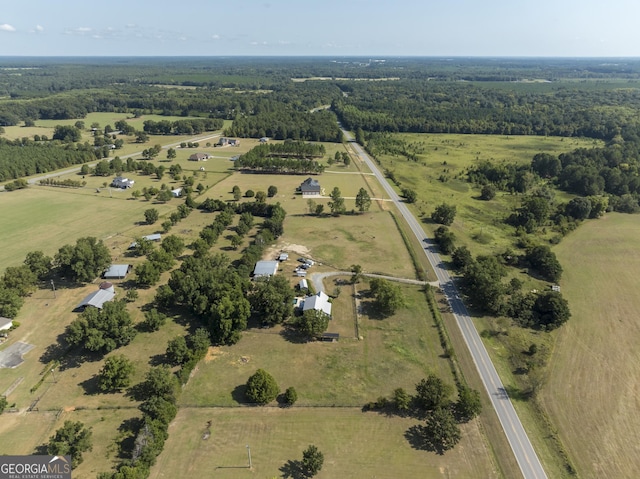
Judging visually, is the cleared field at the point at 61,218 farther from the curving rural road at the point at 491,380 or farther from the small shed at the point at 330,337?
the curving rural road at the point at 491,380

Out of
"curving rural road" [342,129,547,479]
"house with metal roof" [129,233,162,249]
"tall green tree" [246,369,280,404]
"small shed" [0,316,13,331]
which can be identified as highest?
"house with metal roof" [129,233,162,249]

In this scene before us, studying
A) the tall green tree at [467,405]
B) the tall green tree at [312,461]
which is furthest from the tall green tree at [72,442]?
the tall green tree at [467,405]

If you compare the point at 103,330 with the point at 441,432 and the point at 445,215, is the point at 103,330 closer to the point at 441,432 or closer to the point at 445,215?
the point at 441,432

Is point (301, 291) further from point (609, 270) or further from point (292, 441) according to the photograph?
point (609, 270)

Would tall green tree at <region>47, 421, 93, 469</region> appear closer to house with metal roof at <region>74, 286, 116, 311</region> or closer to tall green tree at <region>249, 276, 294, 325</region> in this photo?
house with metal roof at <region>74, 286, 116, 311</region>

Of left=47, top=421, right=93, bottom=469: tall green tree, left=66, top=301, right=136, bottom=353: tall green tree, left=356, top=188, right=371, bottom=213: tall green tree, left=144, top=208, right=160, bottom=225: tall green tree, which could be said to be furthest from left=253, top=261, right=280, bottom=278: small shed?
left=144, top=208, right=160, bottom=225: tall green tree

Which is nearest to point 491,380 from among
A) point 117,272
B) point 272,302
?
point 272,302

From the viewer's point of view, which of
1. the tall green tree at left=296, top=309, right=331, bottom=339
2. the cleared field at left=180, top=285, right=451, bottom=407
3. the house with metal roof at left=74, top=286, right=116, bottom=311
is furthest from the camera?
the house with metal roof at left=74, top=286, right=116, bottom=311
